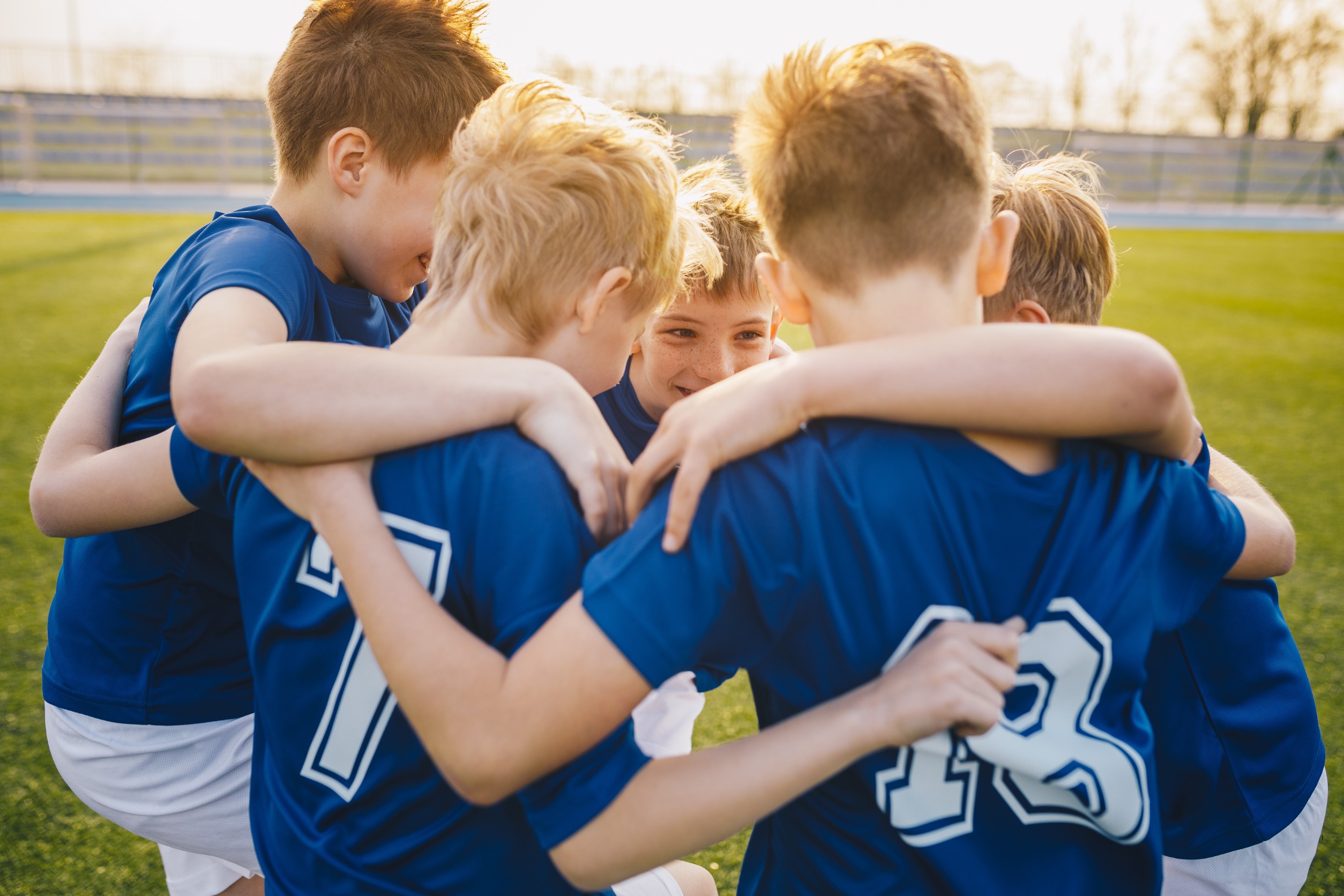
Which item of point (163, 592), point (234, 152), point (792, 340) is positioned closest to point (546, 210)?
point (163, 592)

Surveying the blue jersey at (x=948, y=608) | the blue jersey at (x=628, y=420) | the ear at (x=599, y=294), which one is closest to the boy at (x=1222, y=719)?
the blue jersey at (x=948, y=608)

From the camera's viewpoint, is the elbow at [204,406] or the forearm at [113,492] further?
the forearm at [113,492]

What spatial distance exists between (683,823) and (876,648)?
28cm

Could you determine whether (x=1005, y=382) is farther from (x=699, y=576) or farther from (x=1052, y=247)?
(x=1052, y=247)

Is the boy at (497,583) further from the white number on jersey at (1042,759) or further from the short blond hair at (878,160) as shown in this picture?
the short blond hair at (878,160)

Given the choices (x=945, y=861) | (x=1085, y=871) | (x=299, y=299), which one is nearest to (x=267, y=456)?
(x=299, y=299)

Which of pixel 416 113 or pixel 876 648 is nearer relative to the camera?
pixel 876 648

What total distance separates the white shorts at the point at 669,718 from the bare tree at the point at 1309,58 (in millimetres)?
43706

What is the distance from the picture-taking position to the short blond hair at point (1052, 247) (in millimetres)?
1577

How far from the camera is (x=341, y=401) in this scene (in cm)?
106

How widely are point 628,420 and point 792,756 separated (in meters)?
1.16

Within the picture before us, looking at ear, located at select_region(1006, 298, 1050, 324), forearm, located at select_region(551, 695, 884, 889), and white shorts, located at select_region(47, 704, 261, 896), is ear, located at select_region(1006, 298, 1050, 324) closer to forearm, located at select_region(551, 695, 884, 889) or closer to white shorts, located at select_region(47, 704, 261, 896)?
forearm, located at select_region(551, 695, 884, 889)

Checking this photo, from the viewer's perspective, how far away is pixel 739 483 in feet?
3.28

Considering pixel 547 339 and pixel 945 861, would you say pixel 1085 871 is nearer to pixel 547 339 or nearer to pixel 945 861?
pixel 945 861
